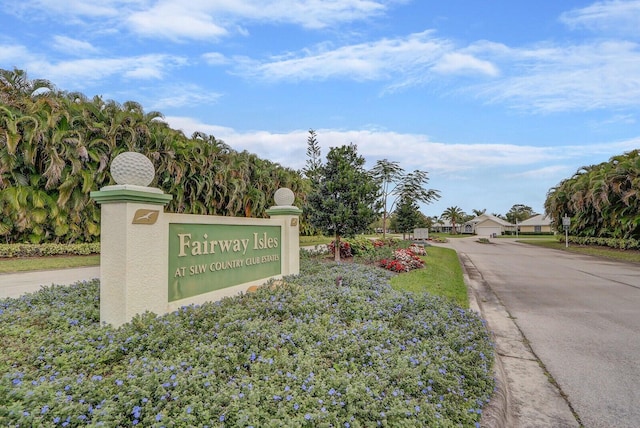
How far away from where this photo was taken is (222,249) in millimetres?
5465

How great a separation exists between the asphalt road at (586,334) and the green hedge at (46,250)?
45.1 feet

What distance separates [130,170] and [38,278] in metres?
6.84

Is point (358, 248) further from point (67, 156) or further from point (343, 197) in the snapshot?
point (67, 156)

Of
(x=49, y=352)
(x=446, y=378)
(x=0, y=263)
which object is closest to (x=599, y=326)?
(x=446, y=378)

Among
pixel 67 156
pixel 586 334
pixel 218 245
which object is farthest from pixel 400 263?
pixel 67 156

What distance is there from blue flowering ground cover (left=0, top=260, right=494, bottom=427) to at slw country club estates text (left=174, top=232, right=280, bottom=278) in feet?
2.23

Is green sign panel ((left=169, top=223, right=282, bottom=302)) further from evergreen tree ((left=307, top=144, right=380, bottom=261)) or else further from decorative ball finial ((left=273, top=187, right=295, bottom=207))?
evergreen tree ((left=307, top=144, right=380, bottom=261))

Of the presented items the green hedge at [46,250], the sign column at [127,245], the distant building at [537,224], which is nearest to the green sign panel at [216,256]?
Result: the sign column at [127,245]

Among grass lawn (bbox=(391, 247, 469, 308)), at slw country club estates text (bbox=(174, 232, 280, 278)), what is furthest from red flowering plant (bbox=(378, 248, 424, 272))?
at slw country club estates text (bbox=(174, 232, 280, 278))

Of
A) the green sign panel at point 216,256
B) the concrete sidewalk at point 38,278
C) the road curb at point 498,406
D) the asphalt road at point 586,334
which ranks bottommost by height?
the asphalt road at point 586,334

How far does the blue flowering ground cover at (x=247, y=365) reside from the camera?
2.33m

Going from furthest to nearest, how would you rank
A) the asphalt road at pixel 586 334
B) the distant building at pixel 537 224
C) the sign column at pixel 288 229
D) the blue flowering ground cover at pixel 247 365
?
1. the distant building at pixel 537 224
2. the sign column at pixel 288 229
3. the asphalt road at pixel 586 334
4. the blue flowering ground cover at pixel 247 365

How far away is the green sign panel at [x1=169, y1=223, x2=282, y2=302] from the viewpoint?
15.3 feet

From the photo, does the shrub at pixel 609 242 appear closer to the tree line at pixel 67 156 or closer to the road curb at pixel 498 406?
the road curb at pixel 498 406
